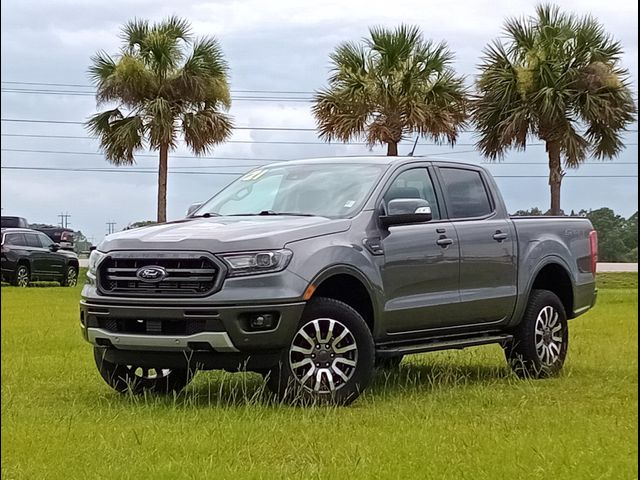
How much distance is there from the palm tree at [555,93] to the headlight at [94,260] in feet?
73.4

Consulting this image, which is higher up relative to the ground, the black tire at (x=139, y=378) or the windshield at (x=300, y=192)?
the windshield at (x=300, y=192)

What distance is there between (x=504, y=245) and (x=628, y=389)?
1503 millimetres

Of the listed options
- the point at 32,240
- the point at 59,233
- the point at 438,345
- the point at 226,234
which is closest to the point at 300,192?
the point at 226,234

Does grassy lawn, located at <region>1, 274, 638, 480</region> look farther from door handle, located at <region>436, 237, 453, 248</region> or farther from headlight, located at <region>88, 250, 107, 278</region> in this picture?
door handle, located at <region>436, 237, 453, 248</region>

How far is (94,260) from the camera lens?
25.0 ft

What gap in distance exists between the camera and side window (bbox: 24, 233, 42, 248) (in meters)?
28.7

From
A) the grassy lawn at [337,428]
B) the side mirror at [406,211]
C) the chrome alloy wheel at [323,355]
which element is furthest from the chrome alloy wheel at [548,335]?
the chrome alloy wheel at [323,355]

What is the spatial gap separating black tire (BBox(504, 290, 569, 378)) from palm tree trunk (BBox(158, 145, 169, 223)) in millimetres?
23252

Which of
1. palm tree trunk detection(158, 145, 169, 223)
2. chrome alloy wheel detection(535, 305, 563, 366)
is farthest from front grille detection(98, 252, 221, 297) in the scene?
palm tree trunk detection(158, 145, 169, 223)

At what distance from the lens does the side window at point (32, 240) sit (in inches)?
1130

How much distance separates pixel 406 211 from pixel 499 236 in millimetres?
1352

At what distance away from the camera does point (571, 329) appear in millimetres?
14625

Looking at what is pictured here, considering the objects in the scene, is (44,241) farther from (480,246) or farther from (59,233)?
(480,246)

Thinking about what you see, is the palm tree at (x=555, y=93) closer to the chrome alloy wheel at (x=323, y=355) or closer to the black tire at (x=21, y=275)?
the black tire at (x=21, y=275)
